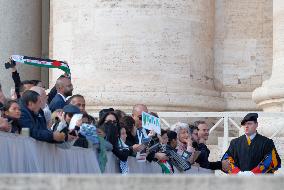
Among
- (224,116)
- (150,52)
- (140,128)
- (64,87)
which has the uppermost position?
(150,52)

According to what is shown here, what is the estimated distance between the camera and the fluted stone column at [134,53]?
91.2 feet

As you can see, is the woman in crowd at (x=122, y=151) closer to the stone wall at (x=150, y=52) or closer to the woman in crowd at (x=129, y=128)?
the woman in crowd at (x=129, y=128)

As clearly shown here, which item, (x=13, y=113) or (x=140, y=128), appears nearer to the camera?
(x=13, y=113)

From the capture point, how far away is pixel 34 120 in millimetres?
14289

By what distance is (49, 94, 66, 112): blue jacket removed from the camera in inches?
700

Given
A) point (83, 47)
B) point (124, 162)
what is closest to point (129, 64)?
point (83, 47)

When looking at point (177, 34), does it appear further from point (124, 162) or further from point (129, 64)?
point (124, 162)

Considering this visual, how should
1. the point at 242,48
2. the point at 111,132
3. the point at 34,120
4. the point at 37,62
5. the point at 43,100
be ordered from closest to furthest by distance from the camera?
the point at 34,120, the point at 43,100, the point at 111,132, the point at 37,62, the point at 242,48

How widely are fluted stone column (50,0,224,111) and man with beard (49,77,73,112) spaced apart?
9.21m

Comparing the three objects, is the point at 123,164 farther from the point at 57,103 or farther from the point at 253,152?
the point at 253,152

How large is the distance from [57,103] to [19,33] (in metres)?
13.1

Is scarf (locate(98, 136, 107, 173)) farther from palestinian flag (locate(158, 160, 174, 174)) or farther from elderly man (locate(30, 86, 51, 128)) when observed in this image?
palestinian flag (locate(158, 160, 174, 174))

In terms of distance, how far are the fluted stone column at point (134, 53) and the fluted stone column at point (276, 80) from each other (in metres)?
1.87

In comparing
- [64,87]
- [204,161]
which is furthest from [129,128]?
[204,161]
